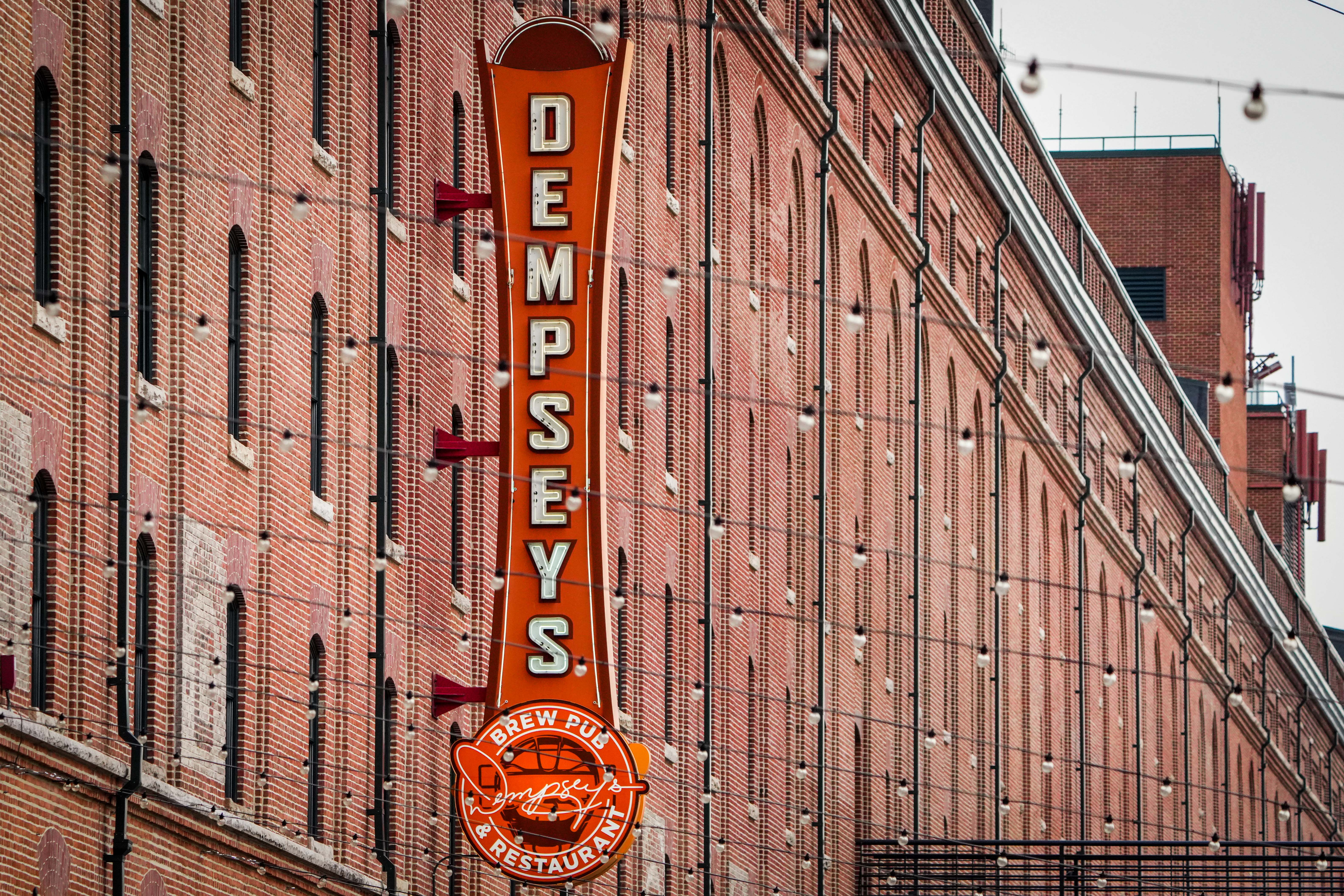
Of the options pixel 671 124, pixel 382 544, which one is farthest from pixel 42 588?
pixel 671 124

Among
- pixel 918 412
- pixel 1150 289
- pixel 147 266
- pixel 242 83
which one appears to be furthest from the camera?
pixel 1150 289

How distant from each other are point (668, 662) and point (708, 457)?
378 centimetres

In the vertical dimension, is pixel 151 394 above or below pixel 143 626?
above

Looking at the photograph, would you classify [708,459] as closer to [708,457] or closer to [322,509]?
[708,457]

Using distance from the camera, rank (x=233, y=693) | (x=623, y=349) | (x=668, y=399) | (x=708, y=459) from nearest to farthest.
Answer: (x=233, y=693) < (x=623, y=349) < (x=668, y=399) < (x=708, y=459)

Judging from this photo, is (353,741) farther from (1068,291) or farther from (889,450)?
(1068,291)

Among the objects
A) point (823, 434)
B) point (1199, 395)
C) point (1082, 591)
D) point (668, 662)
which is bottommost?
point (1082, 591)

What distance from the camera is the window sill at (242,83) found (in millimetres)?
30859

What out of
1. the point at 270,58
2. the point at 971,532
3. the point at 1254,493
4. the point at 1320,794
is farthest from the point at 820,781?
the point at 1254,493

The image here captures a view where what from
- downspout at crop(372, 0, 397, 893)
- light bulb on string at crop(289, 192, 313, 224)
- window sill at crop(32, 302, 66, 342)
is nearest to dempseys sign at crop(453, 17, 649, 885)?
downspout at crop(372, 0, 397, 893)

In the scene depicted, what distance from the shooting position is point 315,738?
33062 mm

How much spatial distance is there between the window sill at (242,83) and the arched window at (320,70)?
177 centimetres

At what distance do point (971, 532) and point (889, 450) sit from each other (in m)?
7.28

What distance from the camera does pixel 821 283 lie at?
53.3 m
